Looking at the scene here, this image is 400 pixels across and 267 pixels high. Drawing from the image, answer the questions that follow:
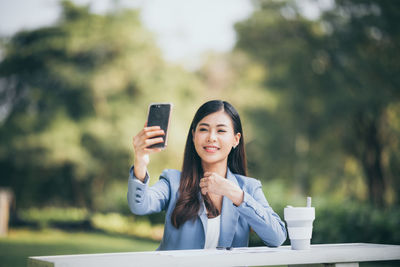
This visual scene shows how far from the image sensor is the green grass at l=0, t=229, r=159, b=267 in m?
9.91

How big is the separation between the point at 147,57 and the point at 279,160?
7167 mm

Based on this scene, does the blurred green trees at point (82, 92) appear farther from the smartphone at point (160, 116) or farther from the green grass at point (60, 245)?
the smartphone at point (160, 116)

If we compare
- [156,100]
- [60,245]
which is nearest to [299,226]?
[60,245]

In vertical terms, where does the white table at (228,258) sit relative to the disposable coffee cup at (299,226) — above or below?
below

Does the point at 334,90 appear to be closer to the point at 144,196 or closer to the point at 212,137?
the point at 212,137

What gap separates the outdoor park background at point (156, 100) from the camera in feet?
48.5

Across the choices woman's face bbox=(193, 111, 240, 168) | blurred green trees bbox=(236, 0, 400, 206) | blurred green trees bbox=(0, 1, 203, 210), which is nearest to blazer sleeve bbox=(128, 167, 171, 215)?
woman's face bbox=(193, 111, 240, 168)

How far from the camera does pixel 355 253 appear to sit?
244cm

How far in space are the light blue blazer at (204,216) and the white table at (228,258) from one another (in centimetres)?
13

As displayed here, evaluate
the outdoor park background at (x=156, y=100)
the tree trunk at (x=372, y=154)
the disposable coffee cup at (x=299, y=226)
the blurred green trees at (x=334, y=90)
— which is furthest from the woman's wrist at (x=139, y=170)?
the tree trunk at (x=372, y=154)

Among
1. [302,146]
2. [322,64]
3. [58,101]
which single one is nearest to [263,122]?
[302,146]

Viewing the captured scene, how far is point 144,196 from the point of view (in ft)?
8.44

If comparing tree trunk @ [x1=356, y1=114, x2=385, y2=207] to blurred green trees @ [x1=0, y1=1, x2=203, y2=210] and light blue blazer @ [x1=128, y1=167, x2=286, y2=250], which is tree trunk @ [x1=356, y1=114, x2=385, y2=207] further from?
light blue blazer @ [x1=128, y1=167, x2=286, y2=250]

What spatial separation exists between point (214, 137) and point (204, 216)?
1.42ft
